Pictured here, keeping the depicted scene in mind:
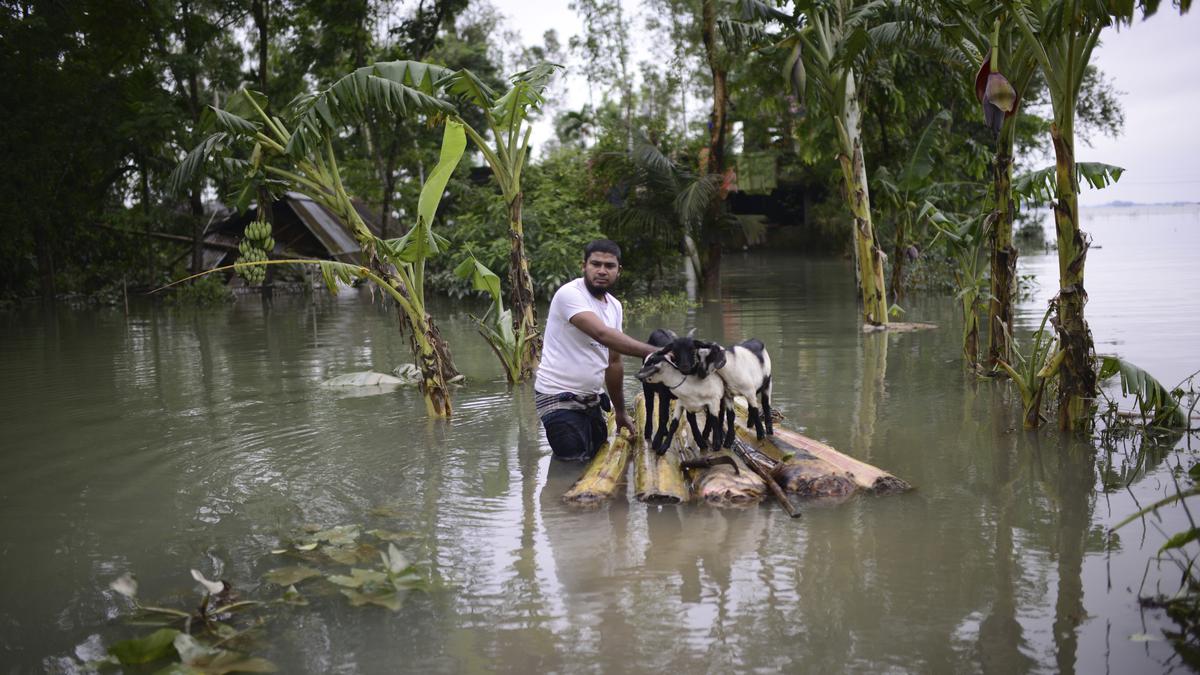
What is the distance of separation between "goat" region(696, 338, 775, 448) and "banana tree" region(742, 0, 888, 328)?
21.5 feet

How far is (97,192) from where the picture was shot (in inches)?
1022

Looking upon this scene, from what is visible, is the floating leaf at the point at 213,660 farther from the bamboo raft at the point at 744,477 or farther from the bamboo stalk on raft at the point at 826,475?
the bamboo stalk on raft at the point at 826,475

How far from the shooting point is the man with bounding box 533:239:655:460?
7.14 metres

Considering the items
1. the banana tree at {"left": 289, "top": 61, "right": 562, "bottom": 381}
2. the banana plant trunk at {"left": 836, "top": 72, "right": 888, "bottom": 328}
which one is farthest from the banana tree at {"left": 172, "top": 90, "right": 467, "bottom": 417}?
the banana plant trunk at {"left": 836, "top": 72, "right": 888, "bottom": 328}

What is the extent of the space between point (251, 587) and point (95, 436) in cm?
489

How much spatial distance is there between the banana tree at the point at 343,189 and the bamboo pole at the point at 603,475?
2625 millimetres

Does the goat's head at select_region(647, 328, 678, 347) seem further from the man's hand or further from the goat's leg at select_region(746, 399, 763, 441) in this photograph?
the man's hand

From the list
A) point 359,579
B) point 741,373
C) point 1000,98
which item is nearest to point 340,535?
point 359,579

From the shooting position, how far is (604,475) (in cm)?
664

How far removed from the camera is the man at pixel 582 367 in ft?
23.4

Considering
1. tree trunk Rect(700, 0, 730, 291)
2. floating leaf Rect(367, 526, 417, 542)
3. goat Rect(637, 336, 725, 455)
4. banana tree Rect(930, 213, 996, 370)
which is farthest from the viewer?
tree trunk Rect(700, 0, 730, 291)

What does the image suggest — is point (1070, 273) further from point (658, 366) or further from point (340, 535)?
point (340, 535)

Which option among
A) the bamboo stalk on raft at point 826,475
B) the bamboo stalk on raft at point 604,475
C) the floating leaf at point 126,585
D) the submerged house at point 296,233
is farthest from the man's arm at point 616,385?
the submerged house at point 296,233

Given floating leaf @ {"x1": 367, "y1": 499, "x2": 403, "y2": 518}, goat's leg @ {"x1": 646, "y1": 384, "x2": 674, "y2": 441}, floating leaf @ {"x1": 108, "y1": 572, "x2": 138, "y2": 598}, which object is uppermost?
goat's leg @ {"x1": 646, "y1": 384, "x2": 674, "y2": 441}
